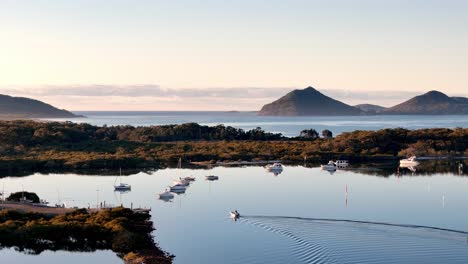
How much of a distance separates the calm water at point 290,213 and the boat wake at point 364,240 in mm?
63

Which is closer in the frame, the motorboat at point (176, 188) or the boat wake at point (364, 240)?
the boat wake at point (364, 240)

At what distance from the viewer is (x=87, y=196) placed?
67875mm

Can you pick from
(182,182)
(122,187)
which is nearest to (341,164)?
(182,182)

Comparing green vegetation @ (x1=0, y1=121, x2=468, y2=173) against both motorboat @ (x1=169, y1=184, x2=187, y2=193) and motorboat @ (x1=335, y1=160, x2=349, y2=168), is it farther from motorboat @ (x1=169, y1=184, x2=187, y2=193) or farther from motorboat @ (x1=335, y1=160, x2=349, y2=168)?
motorboat @ (x1=169, y1=184, x2=187, y2=193)

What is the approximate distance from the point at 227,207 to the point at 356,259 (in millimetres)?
21524

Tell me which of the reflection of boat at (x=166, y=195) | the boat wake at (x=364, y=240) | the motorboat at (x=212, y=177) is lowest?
the boat wake at (x=364, y=240)

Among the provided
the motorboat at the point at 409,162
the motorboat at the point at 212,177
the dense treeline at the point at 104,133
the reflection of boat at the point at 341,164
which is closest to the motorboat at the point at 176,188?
the motorboat at the point at 212,177

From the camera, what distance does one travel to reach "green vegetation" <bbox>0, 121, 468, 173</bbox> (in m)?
98.5

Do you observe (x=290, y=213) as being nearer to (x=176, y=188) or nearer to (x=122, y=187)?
(x=176, y=188)

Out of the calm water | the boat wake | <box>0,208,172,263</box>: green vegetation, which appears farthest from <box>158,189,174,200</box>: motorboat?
<box>0,208,172,263</box>: green vegetation

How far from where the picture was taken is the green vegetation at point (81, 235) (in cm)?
4362

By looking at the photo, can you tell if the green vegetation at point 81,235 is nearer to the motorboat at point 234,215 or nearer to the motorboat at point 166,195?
the motorboat at point 234,215

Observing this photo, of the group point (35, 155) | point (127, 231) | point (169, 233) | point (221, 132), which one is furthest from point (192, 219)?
point (221, 132)

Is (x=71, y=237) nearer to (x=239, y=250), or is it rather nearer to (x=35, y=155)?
(x=239, y=250)
